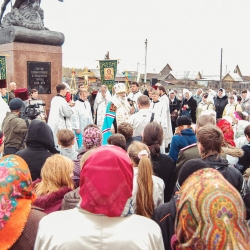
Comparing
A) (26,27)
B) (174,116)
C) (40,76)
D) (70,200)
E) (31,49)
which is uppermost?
(26,27)

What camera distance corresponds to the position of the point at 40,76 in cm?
953

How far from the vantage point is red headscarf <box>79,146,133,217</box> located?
5.46 ft

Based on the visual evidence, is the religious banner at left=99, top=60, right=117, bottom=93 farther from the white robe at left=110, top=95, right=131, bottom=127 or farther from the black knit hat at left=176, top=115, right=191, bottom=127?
the black knit hat at left=176, top=115, right=191, bottom=127

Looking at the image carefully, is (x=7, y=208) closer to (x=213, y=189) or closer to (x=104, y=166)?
(x=104, y=166)

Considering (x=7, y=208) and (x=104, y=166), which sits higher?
(x=104, y=166)

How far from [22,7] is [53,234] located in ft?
30.6

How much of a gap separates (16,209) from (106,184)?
2.44ft

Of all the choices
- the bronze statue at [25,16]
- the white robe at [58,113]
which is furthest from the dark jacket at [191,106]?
the white robe at [58,113]

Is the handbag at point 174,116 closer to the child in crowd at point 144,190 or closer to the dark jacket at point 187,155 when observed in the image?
the dark jacket at point 187,155

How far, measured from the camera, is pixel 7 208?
203 centimetres

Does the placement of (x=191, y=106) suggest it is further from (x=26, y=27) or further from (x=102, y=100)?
(x=26, y=27)

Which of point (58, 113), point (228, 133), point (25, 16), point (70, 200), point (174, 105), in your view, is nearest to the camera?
point (70, 200)

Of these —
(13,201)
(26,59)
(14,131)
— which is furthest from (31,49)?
(13,201)

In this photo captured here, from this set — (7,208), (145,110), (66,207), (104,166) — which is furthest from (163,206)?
(145,110)
